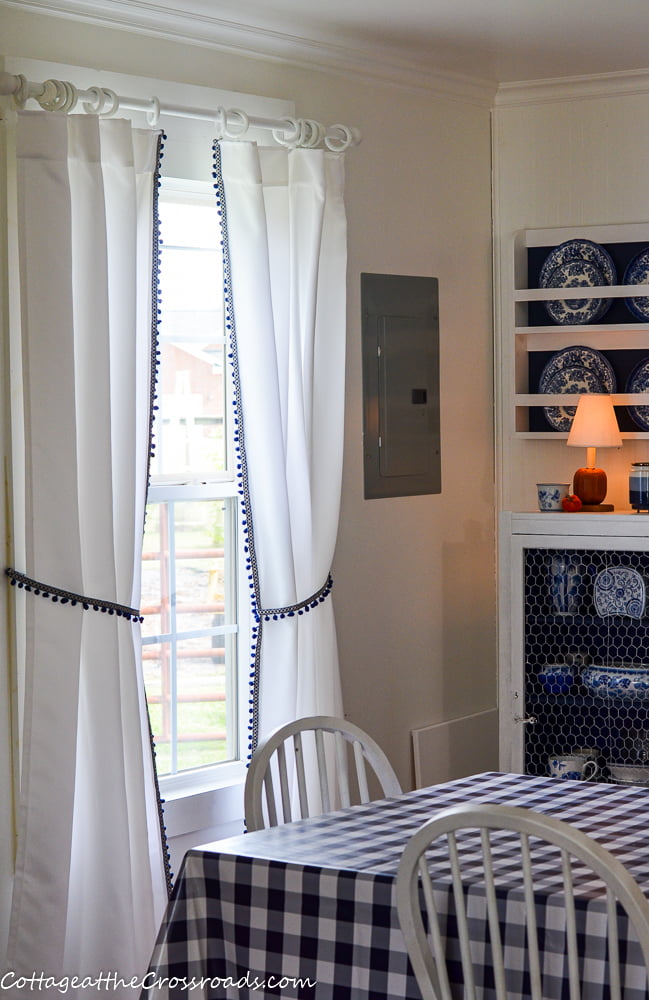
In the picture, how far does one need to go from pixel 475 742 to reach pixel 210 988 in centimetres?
211

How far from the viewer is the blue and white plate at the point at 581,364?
3.94 metres

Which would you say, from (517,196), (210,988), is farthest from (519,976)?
(517,196)

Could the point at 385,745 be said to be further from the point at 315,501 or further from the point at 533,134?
the point at 533,134

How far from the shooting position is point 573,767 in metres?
3.71

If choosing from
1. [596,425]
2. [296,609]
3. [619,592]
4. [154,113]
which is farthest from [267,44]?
[619,592]

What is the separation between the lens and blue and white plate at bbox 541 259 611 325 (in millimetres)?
3930

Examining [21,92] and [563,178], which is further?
[563,178]

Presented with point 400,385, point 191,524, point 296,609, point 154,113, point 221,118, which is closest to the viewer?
point 154,113

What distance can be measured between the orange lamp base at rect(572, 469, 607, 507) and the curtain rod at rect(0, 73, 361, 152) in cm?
119

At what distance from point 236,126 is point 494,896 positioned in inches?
84.1

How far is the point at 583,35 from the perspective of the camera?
3.53 m

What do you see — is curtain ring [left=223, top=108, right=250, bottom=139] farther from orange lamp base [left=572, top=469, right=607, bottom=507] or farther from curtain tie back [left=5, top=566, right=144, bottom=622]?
orange lamp base [left=572, top=469, right=607, bottom=507]

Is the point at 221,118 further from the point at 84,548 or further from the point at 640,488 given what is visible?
the point at 640,488

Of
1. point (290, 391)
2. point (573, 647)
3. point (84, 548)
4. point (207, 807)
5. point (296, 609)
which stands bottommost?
point (207, 807)
